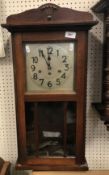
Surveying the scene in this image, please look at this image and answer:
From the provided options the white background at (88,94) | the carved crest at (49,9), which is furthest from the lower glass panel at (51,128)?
the carved crest at (49,9)

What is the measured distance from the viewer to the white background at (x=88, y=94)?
1.09m

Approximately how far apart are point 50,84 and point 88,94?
26 cm

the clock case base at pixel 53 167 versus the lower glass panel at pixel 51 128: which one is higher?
the lower glass panel at pixel 51 128

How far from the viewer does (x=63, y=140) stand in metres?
1.03

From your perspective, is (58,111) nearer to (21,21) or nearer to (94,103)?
(94,103)

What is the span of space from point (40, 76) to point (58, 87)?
0.29 ft

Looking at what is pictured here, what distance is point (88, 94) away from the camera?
3.80 ft

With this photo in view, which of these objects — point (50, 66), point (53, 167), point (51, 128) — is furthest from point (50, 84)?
point (53, 167)

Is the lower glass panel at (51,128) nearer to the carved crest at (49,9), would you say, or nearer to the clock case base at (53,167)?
the clock case base at (53,167)

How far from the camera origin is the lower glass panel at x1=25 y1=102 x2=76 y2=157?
100 centimetres

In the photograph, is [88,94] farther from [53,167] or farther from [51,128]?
[53,167]

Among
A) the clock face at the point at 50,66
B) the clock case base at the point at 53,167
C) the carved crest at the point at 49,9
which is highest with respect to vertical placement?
the carved crest at the point at 49,9

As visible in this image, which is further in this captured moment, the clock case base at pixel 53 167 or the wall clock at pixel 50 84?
the clock case base at pixel 53 167

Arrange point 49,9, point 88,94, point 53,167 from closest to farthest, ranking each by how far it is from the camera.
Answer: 1. point 49,9
2. point 53,167
3. point 88,94
